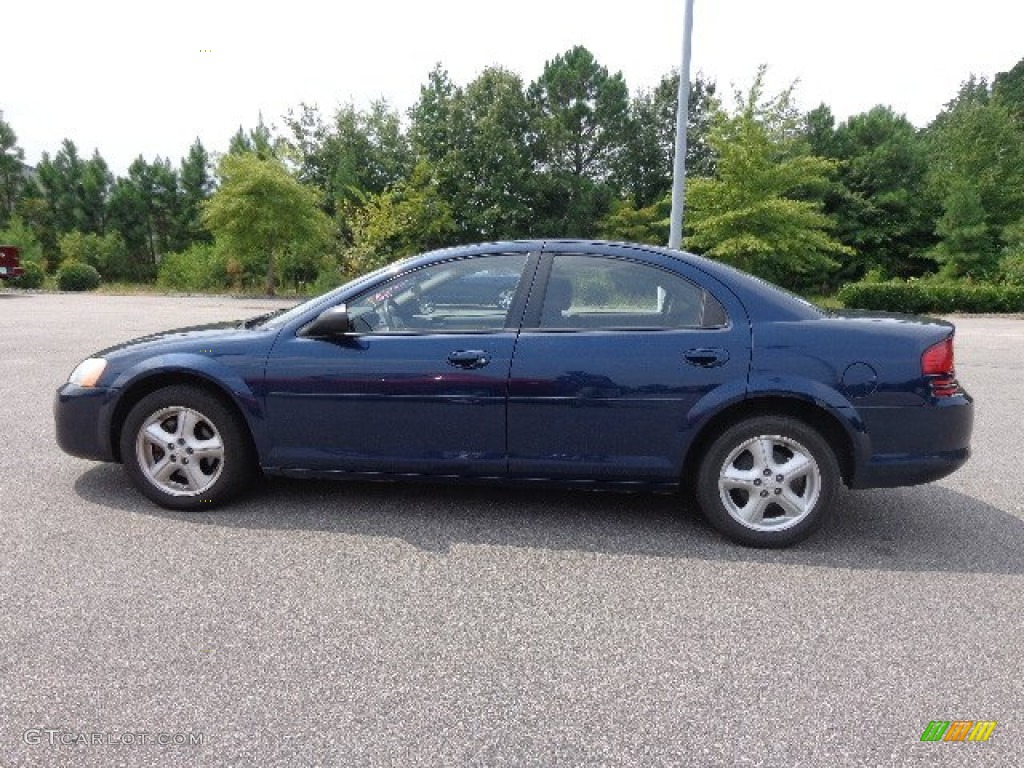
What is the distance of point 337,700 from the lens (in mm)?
2289

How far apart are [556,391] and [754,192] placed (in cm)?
2225

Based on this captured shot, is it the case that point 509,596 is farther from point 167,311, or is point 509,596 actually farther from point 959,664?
point 167,311

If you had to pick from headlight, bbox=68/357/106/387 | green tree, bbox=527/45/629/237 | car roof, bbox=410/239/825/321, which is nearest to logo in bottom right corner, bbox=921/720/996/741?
car roof, bbox=410/239/825/321

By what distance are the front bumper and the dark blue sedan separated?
0.04 feet

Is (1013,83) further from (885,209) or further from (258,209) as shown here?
(258,209)

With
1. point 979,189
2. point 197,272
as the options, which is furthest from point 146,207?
point 979,189

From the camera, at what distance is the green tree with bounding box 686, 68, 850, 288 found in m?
23.0

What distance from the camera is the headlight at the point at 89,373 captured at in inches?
157

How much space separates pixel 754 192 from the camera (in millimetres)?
23484

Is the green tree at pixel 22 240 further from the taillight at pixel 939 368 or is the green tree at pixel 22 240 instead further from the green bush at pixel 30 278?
the taillight at pixel 939 368

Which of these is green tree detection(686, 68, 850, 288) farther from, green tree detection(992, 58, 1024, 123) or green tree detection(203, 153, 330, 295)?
green tree detection(992, 58, 1024, 123)

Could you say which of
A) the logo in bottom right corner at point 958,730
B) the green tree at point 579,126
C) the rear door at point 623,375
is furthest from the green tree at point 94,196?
the logo in bottom right corner at point 958,730

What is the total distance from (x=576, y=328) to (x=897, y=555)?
193 cm

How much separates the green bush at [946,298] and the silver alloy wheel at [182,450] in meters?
24.2
